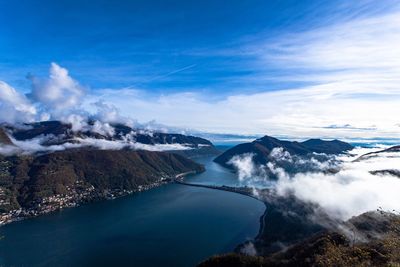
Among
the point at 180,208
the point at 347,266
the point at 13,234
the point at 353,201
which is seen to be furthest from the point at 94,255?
the point at 353,201

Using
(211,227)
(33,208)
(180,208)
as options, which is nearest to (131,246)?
(211,227)

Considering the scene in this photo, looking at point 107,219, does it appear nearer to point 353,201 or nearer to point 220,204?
point 220,204

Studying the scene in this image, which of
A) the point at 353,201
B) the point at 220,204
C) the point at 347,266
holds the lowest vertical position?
the point at 220,204

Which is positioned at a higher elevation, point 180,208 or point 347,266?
point 347,266

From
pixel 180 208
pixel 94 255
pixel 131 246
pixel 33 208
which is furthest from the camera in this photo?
pixel 180 208

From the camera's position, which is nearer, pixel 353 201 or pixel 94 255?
pixel 94 255

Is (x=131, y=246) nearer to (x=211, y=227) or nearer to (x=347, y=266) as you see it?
(x=211, y=227)

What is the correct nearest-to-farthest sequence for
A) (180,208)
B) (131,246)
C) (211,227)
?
(131,246), (211,227), (180,208)
